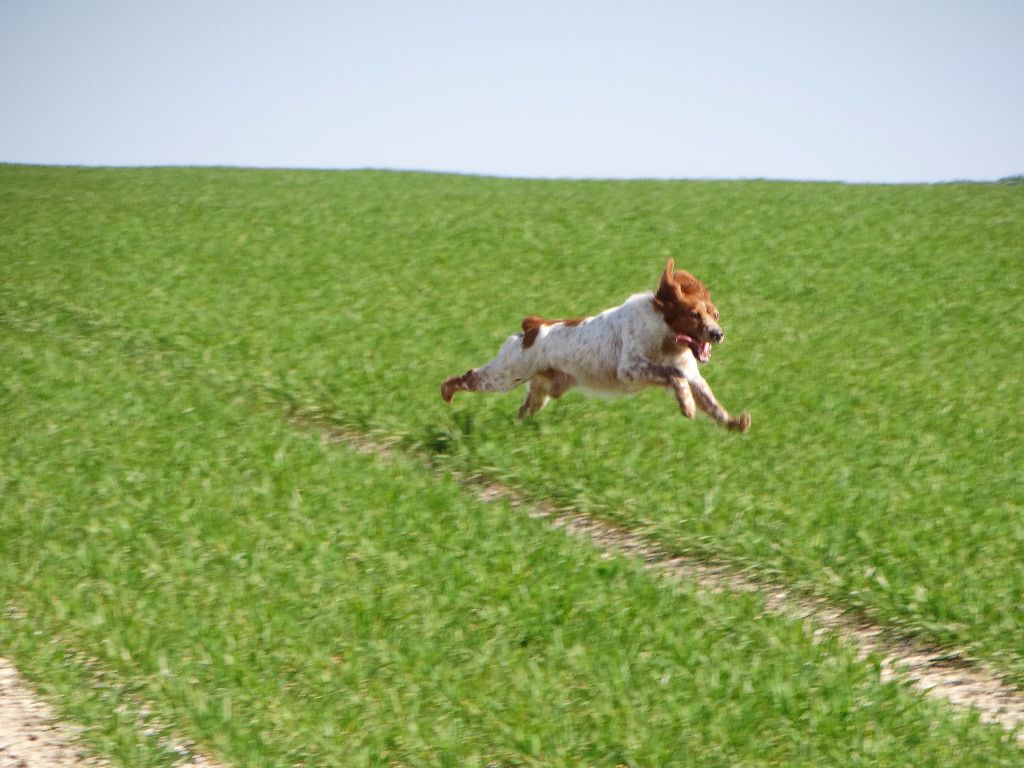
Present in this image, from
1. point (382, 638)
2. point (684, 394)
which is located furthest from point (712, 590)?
point (382, 638)

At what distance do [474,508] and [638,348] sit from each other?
2.14 metres

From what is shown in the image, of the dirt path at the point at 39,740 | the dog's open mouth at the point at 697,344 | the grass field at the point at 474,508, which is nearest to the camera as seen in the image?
the dirt path at the point at 39,740

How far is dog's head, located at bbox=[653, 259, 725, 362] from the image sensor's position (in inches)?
292

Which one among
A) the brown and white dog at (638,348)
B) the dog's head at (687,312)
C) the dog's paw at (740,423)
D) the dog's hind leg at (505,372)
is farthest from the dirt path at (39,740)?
the dog's hind leg at (505,372)

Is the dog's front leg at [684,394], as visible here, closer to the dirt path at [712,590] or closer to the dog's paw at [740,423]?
the dog's paw at [740,423]

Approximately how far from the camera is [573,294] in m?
17.1

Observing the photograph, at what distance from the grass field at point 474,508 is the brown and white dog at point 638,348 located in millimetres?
1227

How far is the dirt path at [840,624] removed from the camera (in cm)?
676

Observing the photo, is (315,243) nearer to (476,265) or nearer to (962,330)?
(476,265)

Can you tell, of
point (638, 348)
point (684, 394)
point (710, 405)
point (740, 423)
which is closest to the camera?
point (740, 423)

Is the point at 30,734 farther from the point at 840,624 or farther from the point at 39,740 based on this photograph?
the point at 840,624

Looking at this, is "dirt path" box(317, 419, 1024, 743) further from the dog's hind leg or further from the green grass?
the dog's hind leg

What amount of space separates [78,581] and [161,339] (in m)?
7.06

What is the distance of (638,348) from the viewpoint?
778 centimetres
